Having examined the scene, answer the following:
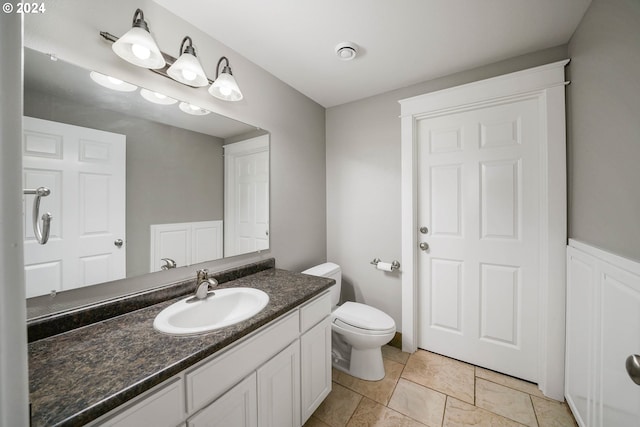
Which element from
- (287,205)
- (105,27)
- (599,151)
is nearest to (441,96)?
(599,151)

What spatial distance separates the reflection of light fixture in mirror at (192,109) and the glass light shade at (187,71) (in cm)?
11

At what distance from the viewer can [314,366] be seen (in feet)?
4.35

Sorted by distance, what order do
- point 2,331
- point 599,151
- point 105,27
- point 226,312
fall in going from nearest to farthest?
point 2,331 → point 105,27 → point 599,151 → point 226,312

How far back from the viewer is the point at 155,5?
1.17 metres

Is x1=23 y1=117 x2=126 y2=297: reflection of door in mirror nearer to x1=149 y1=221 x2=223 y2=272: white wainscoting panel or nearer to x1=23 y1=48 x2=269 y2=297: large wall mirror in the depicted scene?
x1=23 y1=48 x2=269 y2=297: large wall mirror

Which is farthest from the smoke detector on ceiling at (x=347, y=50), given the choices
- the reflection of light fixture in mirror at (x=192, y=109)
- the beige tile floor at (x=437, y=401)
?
the beige tile floor at (x=437, y=401)

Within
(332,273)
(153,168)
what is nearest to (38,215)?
(153,168)

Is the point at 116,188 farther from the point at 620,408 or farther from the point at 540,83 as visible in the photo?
the point at 540,83

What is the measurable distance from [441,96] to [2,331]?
7.48 feet

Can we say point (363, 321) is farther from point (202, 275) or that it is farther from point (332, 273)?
point (202, 275)

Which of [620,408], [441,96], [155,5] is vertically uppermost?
[155,5]

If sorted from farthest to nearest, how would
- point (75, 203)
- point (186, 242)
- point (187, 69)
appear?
point (186, 242) → point (187, 69) → point (75, 203)

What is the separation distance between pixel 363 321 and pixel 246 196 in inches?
47.6

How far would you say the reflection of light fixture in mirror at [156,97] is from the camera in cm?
113
